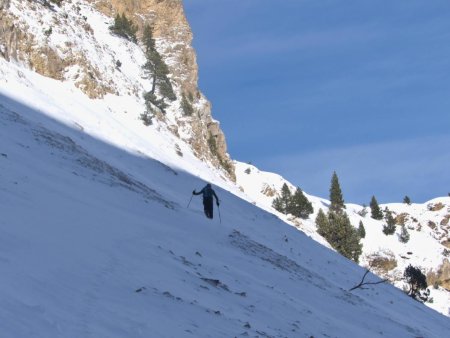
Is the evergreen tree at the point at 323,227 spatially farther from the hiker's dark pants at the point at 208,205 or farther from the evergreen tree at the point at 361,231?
the hiker's dark pants at the point at 208,205

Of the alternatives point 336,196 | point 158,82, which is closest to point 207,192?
point 158,82

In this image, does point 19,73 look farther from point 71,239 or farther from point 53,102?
point 71,239

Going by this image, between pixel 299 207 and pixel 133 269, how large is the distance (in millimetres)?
72352

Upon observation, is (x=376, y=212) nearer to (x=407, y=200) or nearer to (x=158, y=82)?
(x=407, y=200)

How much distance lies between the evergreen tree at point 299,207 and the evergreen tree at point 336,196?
416 inches

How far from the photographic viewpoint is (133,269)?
11.6m

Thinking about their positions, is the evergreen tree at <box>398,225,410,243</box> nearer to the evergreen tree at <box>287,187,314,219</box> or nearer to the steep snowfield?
the evergreen tree at <box>287,187,314,219</box>

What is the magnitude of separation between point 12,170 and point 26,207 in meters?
3.52

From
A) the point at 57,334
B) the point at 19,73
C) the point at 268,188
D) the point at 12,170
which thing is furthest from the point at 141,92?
the point at 57,334

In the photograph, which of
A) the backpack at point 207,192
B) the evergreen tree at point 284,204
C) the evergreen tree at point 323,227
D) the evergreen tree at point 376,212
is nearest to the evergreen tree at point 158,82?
the evergreen tree at point 284,204

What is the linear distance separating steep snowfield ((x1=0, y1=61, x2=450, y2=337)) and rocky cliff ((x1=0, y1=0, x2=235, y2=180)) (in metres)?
16.3

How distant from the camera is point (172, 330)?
29.3 ft

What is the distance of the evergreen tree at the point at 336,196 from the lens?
9466cm

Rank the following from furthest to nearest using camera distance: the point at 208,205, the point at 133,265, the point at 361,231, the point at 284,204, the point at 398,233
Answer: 1. the point at 398,233
2. the point at 284,204
3. the point at 361,231
4. the point at 208,205
5. the point at 133,265
